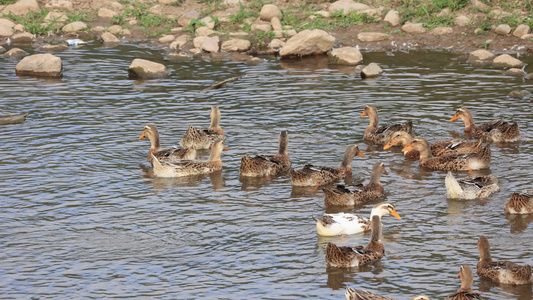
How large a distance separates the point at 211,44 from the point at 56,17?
8165 mm

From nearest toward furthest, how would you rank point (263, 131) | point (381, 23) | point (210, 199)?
point (210, 199)
point (263, 131)
point (381, 23)

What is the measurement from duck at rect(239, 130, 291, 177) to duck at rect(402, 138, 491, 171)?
107 inches

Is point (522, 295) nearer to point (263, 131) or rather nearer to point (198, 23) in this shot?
point (263, 131)

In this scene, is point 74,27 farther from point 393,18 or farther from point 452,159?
point 452,159

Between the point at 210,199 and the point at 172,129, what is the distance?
16.6ft

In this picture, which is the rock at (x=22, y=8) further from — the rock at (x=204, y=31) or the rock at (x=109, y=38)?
the rock at (x=204, y=31)

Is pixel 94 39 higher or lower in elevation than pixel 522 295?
higher

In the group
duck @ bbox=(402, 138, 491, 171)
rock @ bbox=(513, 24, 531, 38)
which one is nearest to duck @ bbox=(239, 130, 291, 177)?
duck @ bbox=(402, 138, 491, 171)

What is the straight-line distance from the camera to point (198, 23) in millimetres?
30641

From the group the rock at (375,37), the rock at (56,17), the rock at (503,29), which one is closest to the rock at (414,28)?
the rock at (375,37)

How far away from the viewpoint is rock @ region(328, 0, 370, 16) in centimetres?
3078

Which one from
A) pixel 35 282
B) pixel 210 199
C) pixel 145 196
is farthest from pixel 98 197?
pixel 35 282

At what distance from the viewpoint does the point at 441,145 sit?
1708cm

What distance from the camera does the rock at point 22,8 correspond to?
33.1m
